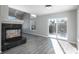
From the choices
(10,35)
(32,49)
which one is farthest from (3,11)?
(32,49)

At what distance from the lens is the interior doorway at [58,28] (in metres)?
5.04

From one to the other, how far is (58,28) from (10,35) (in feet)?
11.6

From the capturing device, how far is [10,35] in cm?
327

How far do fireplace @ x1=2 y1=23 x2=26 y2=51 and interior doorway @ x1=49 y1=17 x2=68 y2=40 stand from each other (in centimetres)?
281

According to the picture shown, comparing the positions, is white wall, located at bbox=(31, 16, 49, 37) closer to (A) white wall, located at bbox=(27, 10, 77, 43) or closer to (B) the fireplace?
(A) white wall, located at bbox=(27, 10, 77, 43)

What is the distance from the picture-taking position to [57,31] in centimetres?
562

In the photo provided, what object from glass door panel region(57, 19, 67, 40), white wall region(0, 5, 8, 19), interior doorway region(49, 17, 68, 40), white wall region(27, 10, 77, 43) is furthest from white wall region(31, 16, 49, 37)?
white wall region(0, 5, 8, 19)

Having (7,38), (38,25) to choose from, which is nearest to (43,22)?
(38,25)

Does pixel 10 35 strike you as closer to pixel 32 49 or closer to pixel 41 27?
pixel 32 49

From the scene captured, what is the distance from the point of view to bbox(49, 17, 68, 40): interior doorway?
198 inches

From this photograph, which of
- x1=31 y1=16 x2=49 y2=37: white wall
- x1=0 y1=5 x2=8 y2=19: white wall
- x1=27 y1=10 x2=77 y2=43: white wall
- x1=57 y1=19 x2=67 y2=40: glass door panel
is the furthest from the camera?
x1=31 y1=16 x2=49 y2=37: white wall

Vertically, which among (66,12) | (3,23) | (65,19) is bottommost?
(3,23)
